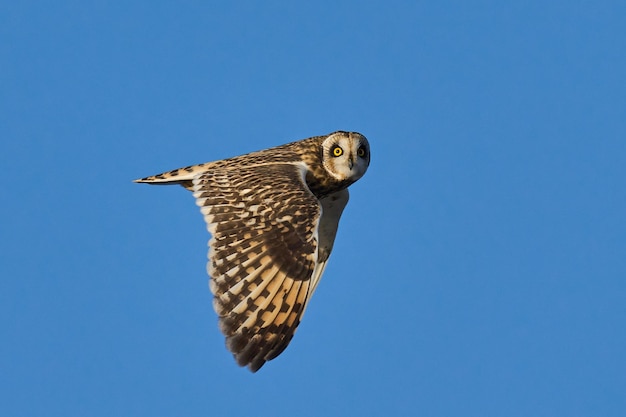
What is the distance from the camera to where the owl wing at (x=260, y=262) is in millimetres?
8648

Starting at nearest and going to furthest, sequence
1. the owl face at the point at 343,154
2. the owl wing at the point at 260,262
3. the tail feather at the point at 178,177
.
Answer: the owl wing at the point at 260,262 < the tail feather at the point at 178,177 < the owl face at the point at 343,154

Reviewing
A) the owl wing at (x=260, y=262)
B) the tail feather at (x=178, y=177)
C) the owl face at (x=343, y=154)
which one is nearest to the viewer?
the owl wing at (x=260, y=262)

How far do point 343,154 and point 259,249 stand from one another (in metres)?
2.35

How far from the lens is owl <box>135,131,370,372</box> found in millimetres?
8656

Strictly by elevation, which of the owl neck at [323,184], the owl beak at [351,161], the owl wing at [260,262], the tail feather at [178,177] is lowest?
the owl wing at [260,262]

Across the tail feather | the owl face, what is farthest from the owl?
the owl face

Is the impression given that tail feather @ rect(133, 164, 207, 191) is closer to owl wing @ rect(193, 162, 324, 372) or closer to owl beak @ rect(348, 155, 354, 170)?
owl wing @ rect(193, 162, 324, 372)

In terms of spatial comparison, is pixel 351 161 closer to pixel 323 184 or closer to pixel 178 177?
pixel 323 184

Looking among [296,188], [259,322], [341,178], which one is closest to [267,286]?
[259,322]

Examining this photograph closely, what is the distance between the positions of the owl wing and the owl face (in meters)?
1.36

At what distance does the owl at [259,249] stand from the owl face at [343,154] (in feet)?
1.56

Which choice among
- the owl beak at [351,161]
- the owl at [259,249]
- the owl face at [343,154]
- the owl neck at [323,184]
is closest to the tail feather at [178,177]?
the owl at [259,249]

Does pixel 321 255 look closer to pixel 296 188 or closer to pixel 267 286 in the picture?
pixel 296 188

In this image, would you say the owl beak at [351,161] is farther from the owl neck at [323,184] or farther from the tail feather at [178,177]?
the tail feather at [178,177]
